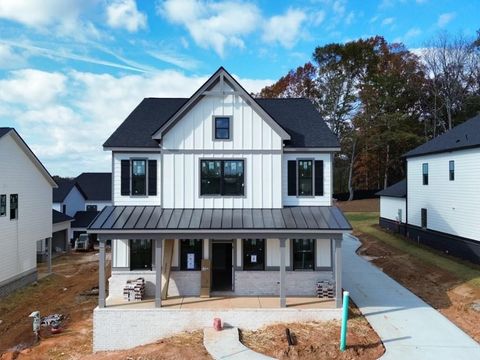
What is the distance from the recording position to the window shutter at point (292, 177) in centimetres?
1681

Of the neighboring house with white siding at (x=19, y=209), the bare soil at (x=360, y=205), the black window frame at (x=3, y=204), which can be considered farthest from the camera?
the bare soil at (x=360, y=205)

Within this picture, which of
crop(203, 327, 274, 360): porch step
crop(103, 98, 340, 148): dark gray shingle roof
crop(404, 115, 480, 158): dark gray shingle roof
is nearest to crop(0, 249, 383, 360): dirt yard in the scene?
crop(203, 327, 274, 360): porch step

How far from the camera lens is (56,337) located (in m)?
14.2

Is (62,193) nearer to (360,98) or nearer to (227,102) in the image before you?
(227,102)

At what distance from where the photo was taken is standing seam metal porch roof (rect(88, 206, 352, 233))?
14.4 m

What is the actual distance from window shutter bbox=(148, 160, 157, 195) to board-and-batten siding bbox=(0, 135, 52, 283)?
368 inches

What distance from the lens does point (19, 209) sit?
2231 centimetres

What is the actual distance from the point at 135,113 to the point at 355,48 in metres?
43.8

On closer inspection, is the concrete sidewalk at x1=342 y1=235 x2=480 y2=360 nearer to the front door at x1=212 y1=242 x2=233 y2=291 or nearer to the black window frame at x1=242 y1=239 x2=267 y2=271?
the black window frame at x1=242 y1=239 x2=267 y2=271

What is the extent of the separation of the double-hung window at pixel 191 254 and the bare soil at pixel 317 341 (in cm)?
382

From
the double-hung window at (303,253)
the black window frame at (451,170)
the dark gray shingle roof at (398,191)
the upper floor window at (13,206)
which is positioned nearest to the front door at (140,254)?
the double-hung window at (303,253)

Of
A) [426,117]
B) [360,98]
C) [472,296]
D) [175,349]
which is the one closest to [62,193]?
[175,349]

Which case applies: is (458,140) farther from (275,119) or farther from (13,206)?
(13,206)

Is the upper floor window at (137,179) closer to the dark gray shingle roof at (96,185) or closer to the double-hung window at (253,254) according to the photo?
the double-hung window at (253,254)
